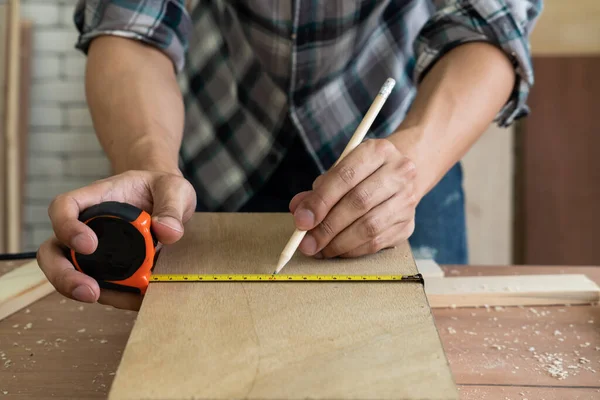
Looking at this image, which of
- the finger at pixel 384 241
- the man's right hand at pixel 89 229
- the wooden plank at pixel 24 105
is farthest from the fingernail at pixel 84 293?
the wooden plank at pixel 24 105

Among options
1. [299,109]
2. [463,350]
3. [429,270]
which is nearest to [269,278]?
[463,350]

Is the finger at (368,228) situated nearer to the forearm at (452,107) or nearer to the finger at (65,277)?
the forearm at (452,107)

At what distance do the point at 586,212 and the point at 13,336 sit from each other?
7.39ft

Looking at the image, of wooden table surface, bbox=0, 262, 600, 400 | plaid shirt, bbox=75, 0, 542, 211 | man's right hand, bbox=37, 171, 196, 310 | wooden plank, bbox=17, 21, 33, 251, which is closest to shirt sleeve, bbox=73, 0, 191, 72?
plaid shirt, bbox=75, 0, 542, 211

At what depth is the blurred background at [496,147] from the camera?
2.54 m

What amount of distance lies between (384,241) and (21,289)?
643 mm

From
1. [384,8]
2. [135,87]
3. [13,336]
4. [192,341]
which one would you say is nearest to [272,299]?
[192,341]

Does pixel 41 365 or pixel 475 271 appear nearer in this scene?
pixel 41 365

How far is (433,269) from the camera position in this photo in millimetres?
1217

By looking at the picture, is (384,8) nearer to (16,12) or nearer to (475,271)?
(475,271)

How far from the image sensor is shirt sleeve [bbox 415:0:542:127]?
118 centimetres

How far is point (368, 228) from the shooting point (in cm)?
93

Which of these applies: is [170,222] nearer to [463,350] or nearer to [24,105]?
[463,350]

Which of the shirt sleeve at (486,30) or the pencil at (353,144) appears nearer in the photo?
the pencil at (353,144)
